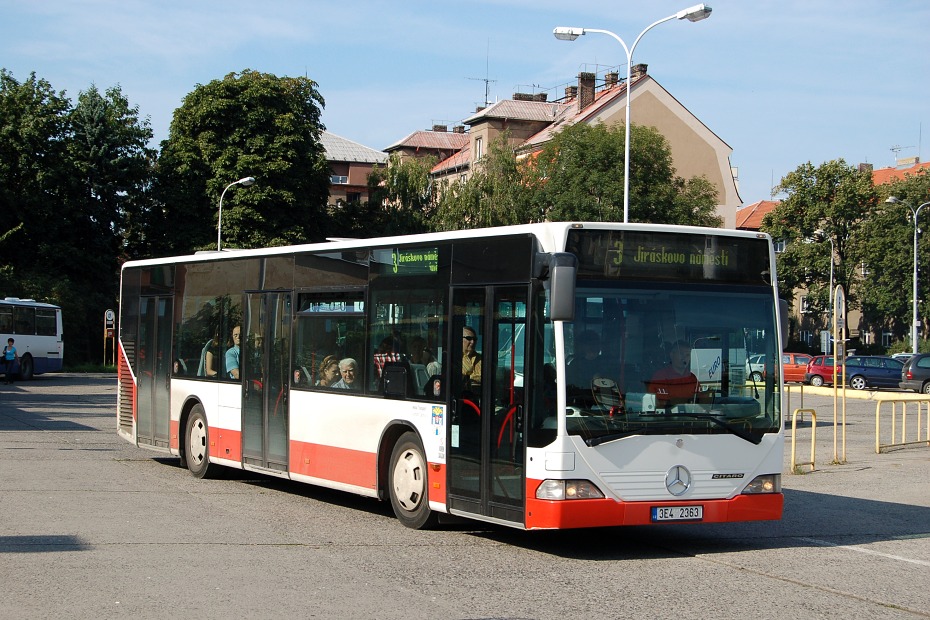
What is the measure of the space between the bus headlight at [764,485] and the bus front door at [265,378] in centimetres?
573

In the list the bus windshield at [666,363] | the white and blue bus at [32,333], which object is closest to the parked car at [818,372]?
the white and blue bus at [32,333]

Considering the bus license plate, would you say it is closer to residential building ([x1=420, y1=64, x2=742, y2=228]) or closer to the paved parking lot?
the paved parking lot

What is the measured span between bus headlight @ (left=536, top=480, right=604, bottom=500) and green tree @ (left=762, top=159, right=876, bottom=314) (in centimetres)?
7220

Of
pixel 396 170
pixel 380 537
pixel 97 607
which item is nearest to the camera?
pixel 97 607

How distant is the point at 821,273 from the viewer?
79.9m

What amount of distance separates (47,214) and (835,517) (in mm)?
51991

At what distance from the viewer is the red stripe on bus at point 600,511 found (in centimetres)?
950

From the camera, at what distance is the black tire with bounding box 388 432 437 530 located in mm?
11188

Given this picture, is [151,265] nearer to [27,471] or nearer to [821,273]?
[27,471]

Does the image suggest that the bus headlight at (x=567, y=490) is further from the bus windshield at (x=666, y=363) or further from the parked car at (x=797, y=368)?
the parked car at (x=797, y=368)

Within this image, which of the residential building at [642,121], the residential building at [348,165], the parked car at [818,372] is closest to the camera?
the parked car at [818,372]

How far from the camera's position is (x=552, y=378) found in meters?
9.61

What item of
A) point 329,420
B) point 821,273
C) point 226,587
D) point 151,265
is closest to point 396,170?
point 821,273

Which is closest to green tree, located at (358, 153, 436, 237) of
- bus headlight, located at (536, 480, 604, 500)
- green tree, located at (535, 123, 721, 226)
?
green tree, located at (535, 123, 721, 226)
